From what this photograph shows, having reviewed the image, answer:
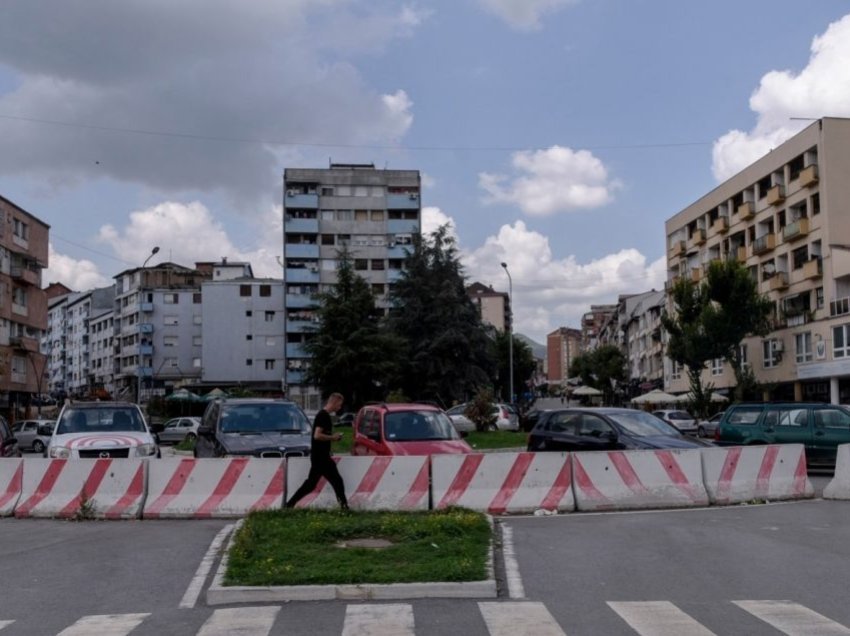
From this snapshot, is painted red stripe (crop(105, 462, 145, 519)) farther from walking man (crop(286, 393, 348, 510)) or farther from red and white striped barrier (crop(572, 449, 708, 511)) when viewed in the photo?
red and white striped barrier (crop(572, 449, 708, 511))

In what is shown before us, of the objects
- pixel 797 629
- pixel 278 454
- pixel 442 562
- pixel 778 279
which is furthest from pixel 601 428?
pixel 778 279

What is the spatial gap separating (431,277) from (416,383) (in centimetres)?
719

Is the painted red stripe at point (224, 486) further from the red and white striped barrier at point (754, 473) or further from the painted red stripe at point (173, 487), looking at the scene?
the red and white striped barrier at point (754, 473)

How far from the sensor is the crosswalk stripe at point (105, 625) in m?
6.97

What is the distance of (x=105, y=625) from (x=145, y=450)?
33.8ft

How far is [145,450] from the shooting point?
56.3ft

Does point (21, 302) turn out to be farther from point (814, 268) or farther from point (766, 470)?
point (766, 470)

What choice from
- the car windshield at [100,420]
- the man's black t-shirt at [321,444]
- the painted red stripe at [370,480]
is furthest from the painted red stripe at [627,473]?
the car windshield at [100,420]

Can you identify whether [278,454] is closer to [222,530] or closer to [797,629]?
[222,530]

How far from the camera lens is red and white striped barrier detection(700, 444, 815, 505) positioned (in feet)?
48.6

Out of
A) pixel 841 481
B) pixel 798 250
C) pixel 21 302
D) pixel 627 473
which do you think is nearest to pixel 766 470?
pixel 841 481

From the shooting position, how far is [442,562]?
8922 millimetres

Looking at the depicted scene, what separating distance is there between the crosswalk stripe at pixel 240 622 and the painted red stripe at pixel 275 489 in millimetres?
5915

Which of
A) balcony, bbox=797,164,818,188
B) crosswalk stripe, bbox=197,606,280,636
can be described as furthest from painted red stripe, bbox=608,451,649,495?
balcony, bbox=797,164,818,188
